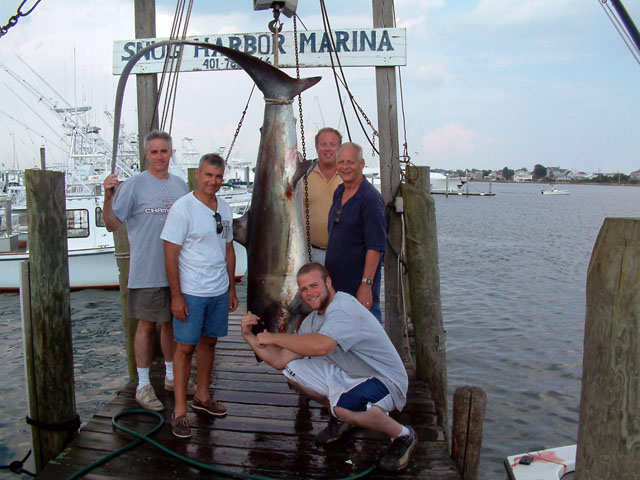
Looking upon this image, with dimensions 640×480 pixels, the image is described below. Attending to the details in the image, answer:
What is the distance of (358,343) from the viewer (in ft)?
9.28

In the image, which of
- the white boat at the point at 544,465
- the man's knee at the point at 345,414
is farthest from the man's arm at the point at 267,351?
the white boat at the point at 544,465

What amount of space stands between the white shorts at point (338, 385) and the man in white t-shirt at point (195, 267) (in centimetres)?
52

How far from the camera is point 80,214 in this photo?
45.8 feet

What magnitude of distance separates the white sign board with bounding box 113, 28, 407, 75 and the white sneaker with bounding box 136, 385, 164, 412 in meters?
2.32

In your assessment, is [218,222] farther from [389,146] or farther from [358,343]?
[389,146]

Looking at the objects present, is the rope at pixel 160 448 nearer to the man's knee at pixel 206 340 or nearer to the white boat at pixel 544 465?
the man's knee at pixel 206 340

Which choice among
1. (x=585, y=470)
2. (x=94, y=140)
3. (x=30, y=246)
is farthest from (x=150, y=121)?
(x=94, y=140)

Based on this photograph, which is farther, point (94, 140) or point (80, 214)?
point (94, 140)

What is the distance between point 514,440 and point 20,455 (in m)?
5.03

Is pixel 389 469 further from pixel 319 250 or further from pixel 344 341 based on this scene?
pixel 319 250

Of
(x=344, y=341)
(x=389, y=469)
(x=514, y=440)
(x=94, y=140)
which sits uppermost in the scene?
(x=94, y=140)

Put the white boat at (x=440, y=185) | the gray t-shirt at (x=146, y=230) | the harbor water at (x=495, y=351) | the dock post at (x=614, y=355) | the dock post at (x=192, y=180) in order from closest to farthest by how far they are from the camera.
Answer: the dock post at (x=614, y=355), the gray t-shirt at (x=146, y=230), the dock post at (x=192, y=180), the harbor water at (x=495, y=351), the white boat at (x=440, y=185)

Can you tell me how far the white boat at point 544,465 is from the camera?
154 inches

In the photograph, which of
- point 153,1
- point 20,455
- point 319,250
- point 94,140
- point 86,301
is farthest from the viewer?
point 94,140
